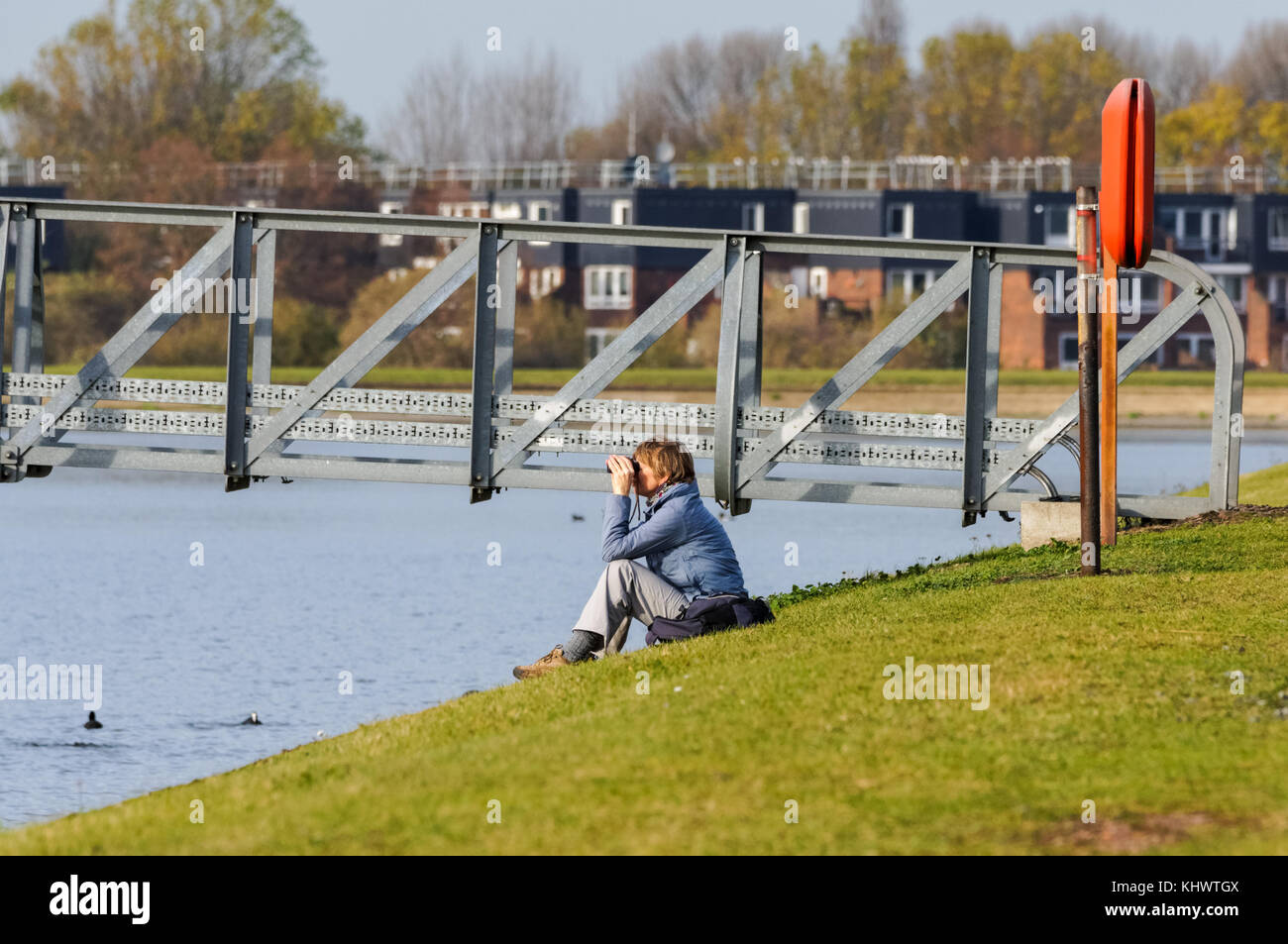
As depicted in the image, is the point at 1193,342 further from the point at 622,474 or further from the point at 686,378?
the point at 622,474

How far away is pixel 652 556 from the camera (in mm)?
11602

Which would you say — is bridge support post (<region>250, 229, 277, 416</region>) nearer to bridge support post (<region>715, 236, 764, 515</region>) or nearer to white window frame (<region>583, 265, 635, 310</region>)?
bridge support post (<region>715, 236, 764, 515</region>)

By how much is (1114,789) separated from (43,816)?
22.5ft

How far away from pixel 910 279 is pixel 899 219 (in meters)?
2.87

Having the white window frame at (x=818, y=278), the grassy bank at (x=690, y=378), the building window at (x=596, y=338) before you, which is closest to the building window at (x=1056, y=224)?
the white window frame at (x=818, y=278)

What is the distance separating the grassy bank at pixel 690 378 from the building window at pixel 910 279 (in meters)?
13.1

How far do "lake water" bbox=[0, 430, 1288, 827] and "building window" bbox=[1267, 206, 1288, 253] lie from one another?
4741 cm

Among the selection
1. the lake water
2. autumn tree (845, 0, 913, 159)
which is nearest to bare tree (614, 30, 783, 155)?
autumn tree (845, 0, 913, 159)

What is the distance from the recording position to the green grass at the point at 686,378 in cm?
5894

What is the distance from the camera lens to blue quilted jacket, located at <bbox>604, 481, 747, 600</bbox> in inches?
450

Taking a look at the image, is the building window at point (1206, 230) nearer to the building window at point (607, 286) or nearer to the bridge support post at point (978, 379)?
the building window at point (607, 286)

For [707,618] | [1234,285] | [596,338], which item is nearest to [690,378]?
[596,338]

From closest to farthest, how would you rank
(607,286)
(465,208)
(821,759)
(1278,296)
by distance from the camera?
(821,759)
(607,286)
(1278,296)
(465,208)
